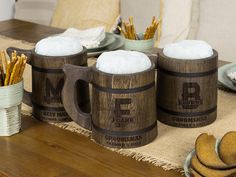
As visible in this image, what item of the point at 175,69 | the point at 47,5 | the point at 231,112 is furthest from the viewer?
the point at 47,5

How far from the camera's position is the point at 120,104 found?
32.6 inches

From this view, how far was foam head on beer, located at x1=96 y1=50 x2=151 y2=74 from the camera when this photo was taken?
83 centimetres

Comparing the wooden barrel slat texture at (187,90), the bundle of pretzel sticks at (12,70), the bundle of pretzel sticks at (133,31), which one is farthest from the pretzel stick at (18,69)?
the bundle of pretzel sticks at (133,31)

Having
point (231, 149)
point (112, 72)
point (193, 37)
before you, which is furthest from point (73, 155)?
point (193, 37)

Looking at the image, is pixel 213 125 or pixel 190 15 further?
pixel 190 15

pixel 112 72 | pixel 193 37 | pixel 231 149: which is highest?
pixel 112 72

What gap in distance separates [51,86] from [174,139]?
0.28m

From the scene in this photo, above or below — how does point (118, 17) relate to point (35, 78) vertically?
below

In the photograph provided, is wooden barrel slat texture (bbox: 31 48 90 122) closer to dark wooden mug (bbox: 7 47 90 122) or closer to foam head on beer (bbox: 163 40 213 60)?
dark wooden mug (bbox: 7 47 90 122)

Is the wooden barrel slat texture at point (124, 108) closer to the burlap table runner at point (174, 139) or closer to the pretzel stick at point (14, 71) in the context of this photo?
the burlap table runner at point (174, 139)

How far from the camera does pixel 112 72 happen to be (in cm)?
83

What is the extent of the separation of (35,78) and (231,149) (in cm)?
44

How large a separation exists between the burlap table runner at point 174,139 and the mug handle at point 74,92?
0.15ft

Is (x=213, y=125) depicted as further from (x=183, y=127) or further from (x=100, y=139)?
(x=100, y=139)
